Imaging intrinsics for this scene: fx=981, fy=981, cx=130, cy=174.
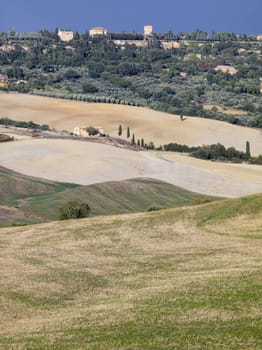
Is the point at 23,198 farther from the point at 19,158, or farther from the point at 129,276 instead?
the point at 129,276

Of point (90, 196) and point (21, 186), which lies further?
point (21, 186)

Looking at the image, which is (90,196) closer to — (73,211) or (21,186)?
(21,186)

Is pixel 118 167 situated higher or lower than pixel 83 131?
lower

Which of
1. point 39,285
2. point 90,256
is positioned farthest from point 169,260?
point 39,285

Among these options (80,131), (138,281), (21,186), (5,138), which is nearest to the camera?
(138,281)

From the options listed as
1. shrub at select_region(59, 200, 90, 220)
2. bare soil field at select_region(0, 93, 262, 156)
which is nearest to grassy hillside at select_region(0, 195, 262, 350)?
shrub at select_region(59, 200, 90, 220)

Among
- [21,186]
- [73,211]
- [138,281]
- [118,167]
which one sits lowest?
[118,167]

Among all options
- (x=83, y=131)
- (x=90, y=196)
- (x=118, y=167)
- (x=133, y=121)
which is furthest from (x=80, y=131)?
(x=90, y=196)
